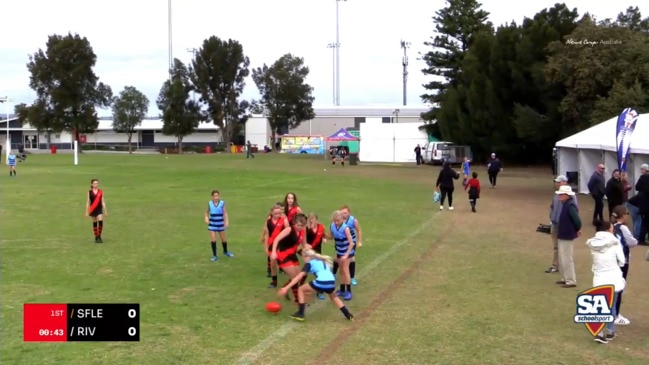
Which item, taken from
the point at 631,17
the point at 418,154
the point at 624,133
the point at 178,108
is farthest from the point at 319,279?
the point at 178,108

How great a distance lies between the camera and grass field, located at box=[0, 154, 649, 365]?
707cm

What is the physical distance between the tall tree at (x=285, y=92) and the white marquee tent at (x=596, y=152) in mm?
61958

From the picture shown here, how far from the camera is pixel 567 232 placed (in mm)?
10281

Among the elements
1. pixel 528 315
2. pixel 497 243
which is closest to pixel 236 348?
pixel 528 315

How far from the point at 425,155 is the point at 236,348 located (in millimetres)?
48012

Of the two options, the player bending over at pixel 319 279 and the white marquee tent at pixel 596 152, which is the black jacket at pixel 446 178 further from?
the player bending over at pixel 319 279

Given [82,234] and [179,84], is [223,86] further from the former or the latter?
[82,234]

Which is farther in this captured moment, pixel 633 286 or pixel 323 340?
pixel 633 286

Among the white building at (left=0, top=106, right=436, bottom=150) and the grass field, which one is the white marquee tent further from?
the white building at (left=0, top=106, right=436, bottom=150)

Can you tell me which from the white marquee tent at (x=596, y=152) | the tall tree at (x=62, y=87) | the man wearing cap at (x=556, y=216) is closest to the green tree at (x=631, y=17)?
the white marquee tent at (x=596, y=152)

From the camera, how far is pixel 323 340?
7488 mm

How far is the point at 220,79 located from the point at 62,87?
21.1m

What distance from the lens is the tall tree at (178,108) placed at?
8812 cm

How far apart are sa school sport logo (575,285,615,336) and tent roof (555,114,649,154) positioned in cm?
1443
